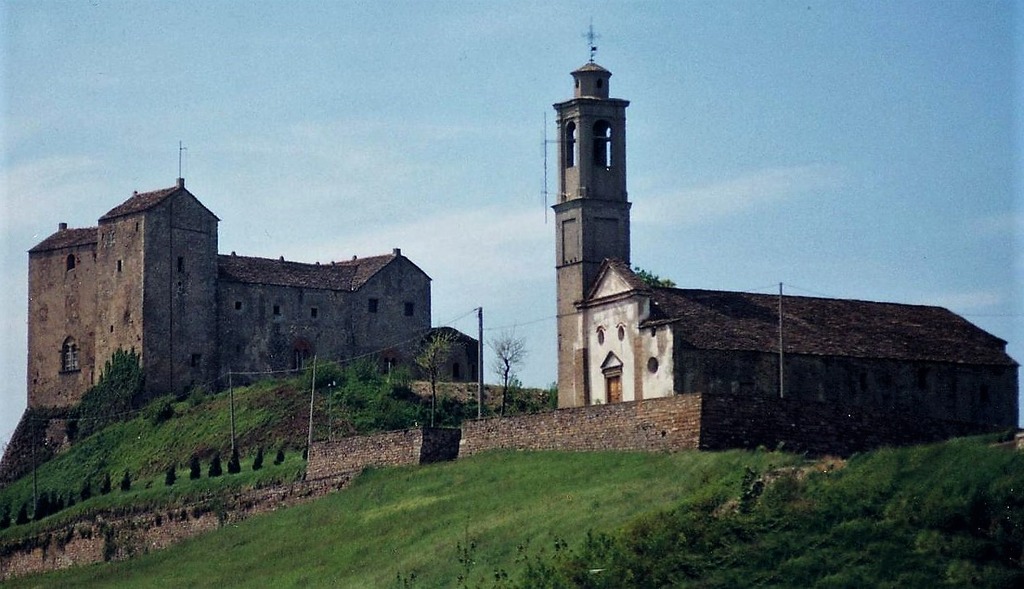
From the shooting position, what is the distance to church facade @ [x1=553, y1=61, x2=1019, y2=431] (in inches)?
2709

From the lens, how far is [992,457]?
4772 cm

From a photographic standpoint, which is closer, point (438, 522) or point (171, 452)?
point (438, 522)

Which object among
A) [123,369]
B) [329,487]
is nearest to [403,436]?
[329,487]

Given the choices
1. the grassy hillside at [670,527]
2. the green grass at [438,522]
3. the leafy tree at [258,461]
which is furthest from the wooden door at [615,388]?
the leafy tree at [258,461]

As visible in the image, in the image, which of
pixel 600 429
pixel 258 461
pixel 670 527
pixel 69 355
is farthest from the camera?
pixel 69 355

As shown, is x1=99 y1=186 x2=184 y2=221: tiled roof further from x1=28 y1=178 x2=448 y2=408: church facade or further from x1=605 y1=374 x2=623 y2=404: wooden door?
x1=605 y1=374 x2=623 y2=404: wooden door

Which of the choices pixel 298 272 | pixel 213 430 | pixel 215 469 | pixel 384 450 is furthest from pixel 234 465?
pixel 298 272

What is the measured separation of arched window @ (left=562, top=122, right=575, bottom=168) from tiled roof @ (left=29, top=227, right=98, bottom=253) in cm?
3258

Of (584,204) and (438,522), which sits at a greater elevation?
(584,204)

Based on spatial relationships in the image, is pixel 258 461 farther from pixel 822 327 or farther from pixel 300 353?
pixel 300 353

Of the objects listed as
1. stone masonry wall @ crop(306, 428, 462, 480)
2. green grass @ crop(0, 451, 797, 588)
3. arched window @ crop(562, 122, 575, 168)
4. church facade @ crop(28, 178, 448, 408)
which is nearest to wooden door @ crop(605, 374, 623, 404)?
stone masonry wall @ crop(306, 428, 462, 480)

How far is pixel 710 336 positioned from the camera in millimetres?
68688

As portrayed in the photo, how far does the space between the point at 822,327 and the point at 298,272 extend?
119ft

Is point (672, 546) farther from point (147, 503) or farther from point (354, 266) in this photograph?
point (354, 266)
